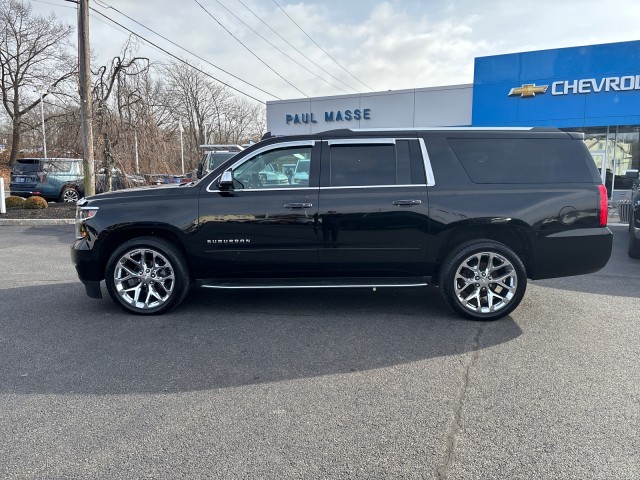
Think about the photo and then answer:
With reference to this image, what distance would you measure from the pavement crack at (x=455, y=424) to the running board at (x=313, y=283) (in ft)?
3.49

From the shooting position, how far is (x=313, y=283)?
5.05m

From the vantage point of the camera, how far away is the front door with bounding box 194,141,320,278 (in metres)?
4.97

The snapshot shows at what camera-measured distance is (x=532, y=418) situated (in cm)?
305

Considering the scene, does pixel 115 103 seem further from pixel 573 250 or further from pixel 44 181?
pixel 573 250

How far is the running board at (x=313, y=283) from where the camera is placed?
16.4 ft

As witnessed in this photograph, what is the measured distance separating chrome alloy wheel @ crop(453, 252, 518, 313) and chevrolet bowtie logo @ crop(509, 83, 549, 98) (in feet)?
55.1

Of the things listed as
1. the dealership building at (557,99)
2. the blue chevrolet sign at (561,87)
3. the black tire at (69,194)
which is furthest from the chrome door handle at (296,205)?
the blue chevrolet sign at (561,87)

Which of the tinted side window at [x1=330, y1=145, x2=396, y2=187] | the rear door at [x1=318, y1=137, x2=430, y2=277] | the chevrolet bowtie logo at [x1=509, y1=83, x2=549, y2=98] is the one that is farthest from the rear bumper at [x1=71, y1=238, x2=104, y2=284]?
the chevrolet bowtie logo at [x1=509, y1=83, x2=549, y2=98]

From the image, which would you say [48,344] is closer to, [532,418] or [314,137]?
[314,137]

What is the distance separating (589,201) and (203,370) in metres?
4.11

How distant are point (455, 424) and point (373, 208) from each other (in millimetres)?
2446

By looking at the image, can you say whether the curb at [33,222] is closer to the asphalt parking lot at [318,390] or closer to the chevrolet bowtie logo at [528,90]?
the asphalt parking lot at [318,390]

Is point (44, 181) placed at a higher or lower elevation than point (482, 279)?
higher

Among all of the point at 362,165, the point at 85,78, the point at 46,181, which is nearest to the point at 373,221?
the point at 362,165
